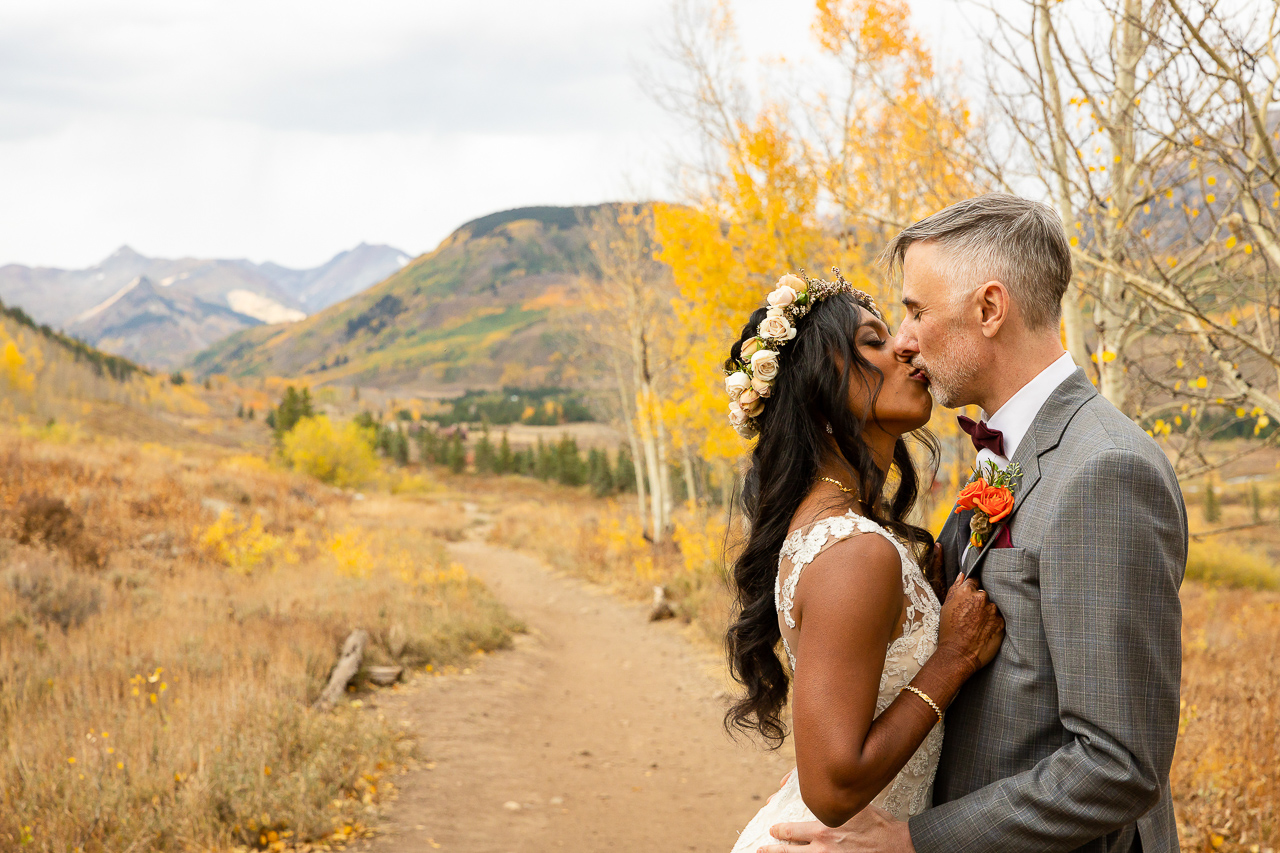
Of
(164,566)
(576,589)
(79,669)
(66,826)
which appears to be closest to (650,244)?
(576,589)

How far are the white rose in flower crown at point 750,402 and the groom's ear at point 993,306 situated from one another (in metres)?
0.64

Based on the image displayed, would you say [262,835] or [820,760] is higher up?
[820,760]

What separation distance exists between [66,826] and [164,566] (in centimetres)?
839

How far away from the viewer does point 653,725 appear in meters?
8.62

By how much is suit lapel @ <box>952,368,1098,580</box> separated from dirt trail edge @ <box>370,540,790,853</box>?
4963 mm

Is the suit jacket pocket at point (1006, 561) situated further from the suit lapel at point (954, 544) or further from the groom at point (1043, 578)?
the suit lapel at point (954, 544)

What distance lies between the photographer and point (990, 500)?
174 centimetres

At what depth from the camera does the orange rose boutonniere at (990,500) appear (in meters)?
1.73

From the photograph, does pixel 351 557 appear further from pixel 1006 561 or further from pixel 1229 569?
pixel 1229 569

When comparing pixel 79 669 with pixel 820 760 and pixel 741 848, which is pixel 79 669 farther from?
pixel 820 760

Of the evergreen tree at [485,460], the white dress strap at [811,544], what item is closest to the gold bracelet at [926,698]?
the white dress strap at [811,544]

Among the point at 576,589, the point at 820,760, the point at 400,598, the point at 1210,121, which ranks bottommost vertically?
the point at 576,589

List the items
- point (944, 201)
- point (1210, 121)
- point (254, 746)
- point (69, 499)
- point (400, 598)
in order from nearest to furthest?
1. point (1210, 121)
2. point (254, 746)
3. point (944, 201)
4. point (400, 598)
5. point (69, 499)

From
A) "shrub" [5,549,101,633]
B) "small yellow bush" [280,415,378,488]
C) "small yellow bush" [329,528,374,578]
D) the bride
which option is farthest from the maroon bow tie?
"small yellow bush" [280,415,378,488]
